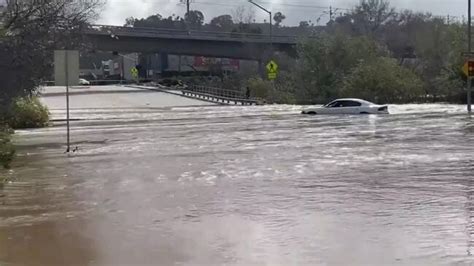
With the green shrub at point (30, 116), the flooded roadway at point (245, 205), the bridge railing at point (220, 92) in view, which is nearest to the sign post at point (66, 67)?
the flooded roadway at point (245, 205)

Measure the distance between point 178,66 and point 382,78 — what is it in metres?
116

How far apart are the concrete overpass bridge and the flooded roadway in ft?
243

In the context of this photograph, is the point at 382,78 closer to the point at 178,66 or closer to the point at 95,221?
the point at 95,221

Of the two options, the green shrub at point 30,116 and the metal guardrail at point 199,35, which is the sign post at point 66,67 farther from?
the metal guardrail at point 199,35

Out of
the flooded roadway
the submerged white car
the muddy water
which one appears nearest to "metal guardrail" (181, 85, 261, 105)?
the submerged white car

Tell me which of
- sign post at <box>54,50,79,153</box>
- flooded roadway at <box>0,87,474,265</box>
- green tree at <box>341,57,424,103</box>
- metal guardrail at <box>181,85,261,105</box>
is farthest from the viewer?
metal guardrail at <box>181,85,261,105</box>

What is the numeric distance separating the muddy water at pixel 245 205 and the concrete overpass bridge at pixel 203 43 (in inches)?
2919

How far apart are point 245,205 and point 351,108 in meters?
35.2

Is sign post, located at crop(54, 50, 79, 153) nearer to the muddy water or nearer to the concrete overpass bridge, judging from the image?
the muddy water

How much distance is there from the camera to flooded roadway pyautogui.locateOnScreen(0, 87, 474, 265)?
9.12 m

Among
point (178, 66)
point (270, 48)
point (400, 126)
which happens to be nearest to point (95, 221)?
point (400, 126)

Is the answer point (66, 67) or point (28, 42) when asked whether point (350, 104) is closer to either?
point (66, 67)

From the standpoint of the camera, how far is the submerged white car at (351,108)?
46.4 meters

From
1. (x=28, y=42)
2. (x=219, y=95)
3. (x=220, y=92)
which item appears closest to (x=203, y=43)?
(x=220, y=92)
